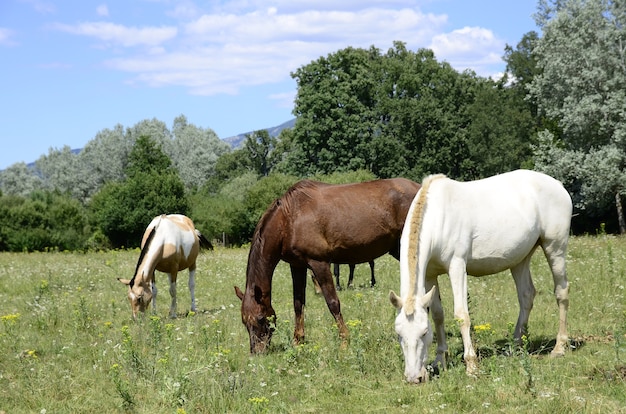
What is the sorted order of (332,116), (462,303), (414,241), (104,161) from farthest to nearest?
1. (104,161)
2. (332,116)
3. (462,303)
4. (414,241)

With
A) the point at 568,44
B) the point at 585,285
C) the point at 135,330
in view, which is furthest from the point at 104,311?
the point at 568,44

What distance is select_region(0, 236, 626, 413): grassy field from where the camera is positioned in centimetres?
621

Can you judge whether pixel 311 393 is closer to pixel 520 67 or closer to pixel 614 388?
pixel 614 388

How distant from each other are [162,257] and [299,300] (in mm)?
4803

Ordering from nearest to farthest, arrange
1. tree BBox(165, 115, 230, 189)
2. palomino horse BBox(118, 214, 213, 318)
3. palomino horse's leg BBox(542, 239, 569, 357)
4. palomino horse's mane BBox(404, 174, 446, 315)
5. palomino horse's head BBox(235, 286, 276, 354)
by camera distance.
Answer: palomino horse's mane BBox(404, 174, 446, 315) < palomino horse's leg BBox(542, 239, 569, 357) < palomino horse's head BBox(235, 286, 276, 354) < palomino horse BBox(118, 214, 213, 318) < tree BBox(165, 115, 230, 189)

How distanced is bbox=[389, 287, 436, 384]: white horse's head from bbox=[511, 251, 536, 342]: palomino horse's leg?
2396 mm

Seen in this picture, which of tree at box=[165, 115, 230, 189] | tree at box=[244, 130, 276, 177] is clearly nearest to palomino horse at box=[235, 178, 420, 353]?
tree at box=[165, 115, 230, 189]

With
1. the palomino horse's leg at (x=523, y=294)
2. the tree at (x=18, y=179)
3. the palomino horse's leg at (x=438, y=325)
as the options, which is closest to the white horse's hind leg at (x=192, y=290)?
the palomino horse's leg at (x=438, y=325)

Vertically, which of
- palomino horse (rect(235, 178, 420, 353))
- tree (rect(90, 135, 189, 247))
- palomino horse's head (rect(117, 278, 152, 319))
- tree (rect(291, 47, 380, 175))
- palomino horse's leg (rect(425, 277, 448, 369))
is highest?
tree (rect(291, 47, 380, 175))

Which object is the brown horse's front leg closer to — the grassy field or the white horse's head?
the grassy field

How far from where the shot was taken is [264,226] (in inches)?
375

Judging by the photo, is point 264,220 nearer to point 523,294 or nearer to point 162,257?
point 523,294

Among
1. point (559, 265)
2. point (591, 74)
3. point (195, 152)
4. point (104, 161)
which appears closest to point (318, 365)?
point (559, 265)

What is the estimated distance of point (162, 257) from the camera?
13344 millimetres
